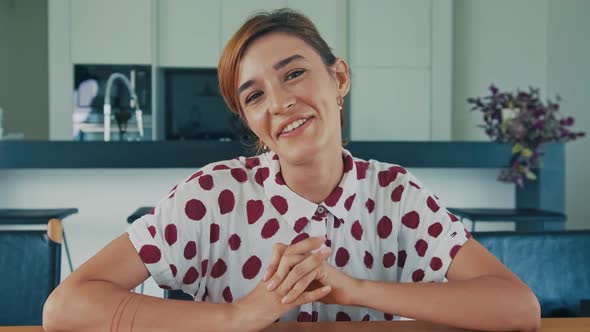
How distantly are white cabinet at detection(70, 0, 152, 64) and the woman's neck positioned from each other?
Result: 3.69 metres

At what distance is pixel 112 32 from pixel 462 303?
4171 millimetres

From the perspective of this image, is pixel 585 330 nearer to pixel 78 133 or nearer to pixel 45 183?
pixel 45 183

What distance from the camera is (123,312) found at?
0.96 m

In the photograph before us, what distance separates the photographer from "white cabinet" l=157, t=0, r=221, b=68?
4707 mm

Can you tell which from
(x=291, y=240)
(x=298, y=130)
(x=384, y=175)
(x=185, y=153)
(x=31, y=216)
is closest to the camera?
(x=298, y=130)

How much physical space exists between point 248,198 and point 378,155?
4.97 feet

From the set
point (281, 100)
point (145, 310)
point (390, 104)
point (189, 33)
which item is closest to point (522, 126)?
point (281, 100)

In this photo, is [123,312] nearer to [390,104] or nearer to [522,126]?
[522,126]

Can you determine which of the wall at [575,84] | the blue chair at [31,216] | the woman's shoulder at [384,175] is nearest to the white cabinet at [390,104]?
the wall at [575,84]

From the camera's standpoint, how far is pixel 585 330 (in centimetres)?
99

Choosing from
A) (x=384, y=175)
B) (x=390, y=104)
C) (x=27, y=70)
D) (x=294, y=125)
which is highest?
(x=27, y=70)

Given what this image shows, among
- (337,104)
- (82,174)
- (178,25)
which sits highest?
(178,25)

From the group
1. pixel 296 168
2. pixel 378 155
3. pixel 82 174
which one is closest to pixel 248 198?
pixel 296 168

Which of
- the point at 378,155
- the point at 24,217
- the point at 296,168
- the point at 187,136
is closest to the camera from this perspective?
the point at 296,168
